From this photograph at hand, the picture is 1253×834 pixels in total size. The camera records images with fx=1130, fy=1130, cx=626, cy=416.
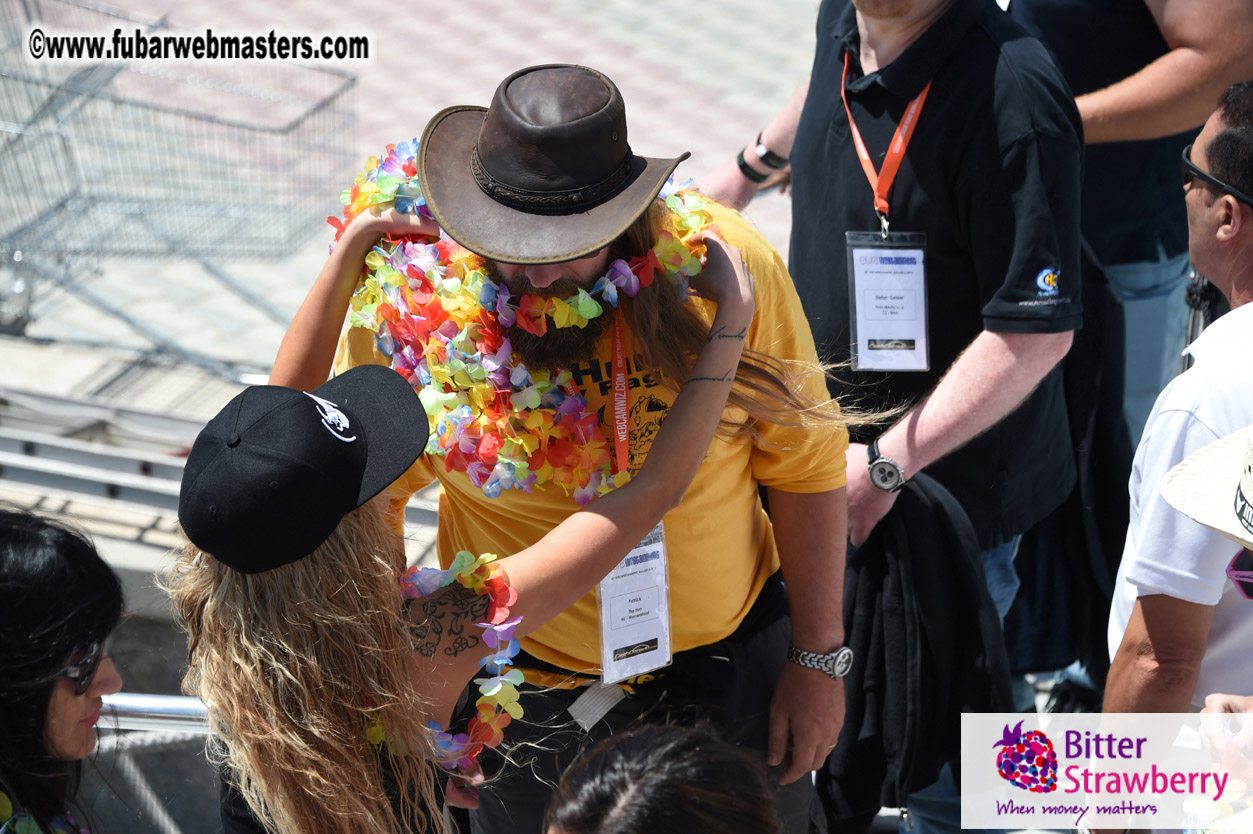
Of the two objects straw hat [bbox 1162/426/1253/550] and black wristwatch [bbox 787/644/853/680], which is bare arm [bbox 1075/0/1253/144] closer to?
straw hat [bbox 1162/426/1253/550]

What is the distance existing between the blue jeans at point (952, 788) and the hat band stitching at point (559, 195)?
4.83ft

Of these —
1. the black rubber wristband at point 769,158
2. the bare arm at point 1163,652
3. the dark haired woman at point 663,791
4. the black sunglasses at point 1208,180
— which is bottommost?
the bare arm at point 1163,652

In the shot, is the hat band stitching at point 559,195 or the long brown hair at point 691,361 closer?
the hat band stitching at point 559,195

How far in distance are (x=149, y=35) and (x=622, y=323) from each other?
411 cm

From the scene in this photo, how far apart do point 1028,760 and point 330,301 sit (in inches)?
70.3

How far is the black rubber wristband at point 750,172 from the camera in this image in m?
3.43

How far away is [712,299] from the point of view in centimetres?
194

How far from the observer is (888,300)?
2.61m

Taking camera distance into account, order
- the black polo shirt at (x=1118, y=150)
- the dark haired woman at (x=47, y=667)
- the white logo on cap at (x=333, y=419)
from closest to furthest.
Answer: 1. the white logo on cap at (x=333, y=419)
2. the dark haired woman at (x=47, y=667)
3. the black polo shirt at (x=1118, y=150)

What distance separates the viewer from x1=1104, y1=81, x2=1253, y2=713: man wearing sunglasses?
1.84 meters

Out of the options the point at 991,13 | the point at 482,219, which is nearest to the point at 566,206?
the point at 482,219

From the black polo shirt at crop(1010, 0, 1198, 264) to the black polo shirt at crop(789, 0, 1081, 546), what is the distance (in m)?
0.66

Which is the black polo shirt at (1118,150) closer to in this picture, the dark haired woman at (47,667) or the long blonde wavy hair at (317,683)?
the long blonde wavy hair at (317,683)

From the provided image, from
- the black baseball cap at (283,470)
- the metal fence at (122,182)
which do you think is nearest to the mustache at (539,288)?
the black baseball cap at (283,470)
